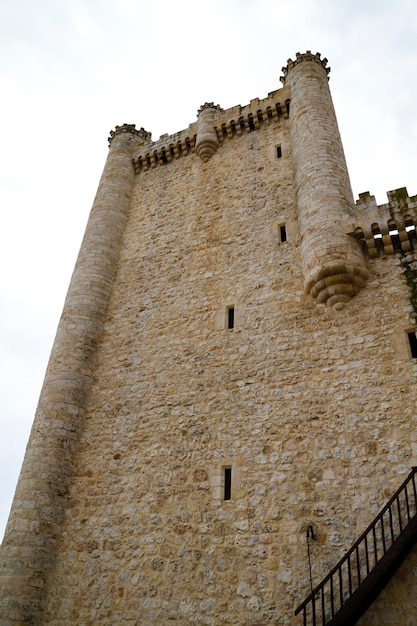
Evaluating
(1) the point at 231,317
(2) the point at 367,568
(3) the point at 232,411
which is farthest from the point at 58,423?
(2) the point at 367,568

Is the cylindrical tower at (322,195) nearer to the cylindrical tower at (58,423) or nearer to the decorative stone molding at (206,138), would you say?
the decorative stone molding at (206,138)

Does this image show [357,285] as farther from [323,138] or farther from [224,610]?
[224,610]

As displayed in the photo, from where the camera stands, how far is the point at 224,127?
13.0m

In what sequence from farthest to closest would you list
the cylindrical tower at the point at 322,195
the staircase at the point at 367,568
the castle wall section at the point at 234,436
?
the cylindrical tower at the point at 322,195 → the castle wall section at the point at 234,436 → the staircase at the point at 367,568

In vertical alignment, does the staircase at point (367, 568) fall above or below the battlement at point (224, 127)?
below

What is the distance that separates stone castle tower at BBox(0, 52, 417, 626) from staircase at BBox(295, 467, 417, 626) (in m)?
0.21

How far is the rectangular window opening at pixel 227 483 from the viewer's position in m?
7.12

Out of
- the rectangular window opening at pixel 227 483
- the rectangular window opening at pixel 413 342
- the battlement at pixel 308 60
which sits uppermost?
the battlement at pixel 308 60

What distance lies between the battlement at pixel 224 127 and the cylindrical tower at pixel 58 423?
1.63 m

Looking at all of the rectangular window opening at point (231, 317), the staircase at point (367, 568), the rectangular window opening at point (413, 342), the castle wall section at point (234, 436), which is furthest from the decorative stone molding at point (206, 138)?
the staircase at point (367, 568)

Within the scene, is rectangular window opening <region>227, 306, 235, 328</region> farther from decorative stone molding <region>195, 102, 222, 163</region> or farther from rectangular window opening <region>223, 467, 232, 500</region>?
decorative stone molding <region>195, 102, 222, 163</region>

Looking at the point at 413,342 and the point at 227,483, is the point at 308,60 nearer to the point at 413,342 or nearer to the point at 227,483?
the point at 413,342

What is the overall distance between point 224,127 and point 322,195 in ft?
17.1

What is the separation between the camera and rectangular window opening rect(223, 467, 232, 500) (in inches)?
280
